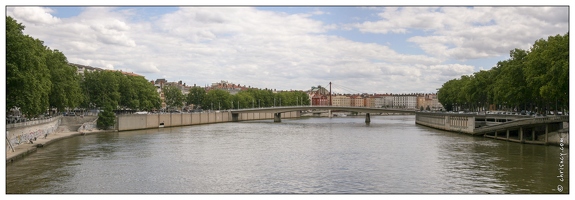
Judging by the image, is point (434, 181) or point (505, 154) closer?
point (434, 181)

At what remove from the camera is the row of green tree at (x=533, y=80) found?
42875 millimetres

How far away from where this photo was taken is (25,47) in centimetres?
3747

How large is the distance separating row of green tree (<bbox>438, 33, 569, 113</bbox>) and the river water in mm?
4778

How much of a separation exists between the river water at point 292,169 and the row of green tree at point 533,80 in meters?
4.78

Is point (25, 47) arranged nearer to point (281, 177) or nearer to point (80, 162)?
point (80, 162)

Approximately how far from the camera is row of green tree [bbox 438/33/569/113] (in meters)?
42.9

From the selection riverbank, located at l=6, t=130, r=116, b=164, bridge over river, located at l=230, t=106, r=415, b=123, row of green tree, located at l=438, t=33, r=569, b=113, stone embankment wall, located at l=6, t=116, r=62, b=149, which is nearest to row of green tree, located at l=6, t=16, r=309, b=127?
stone embankment wall, located at l=6, t=116, r=62, b=149

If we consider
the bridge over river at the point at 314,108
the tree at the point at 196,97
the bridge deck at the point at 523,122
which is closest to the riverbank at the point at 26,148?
the bridge deck at the point at 523,122

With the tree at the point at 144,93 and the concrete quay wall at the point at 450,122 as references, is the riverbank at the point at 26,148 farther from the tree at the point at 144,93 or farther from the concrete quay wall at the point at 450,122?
the concrete quay wall at the point at 450,122

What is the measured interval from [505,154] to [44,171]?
2652 cm

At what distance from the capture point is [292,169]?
32.4 meters

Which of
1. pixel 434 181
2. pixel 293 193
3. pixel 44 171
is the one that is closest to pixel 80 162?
pixel 44 171

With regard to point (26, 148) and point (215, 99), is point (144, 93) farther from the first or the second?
point (26, 148)

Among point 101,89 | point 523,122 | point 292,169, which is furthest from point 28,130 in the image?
point 523,122
